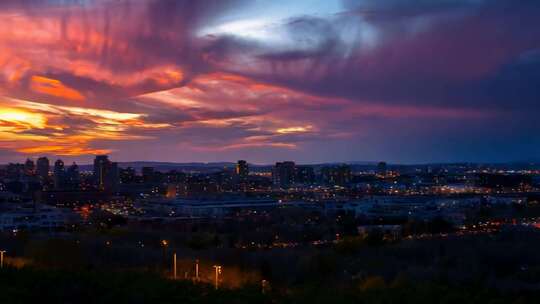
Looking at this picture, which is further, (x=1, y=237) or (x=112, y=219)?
(x=112, y=219)

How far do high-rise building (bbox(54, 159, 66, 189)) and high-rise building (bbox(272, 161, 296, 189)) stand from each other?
20546mm

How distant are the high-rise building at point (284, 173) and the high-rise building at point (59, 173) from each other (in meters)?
20.5

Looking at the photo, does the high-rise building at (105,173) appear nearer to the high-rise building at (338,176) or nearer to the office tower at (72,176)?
the office tower at (72,176)

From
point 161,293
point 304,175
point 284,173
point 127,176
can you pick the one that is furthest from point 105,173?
point 161,293

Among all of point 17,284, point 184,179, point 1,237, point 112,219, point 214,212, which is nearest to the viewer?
point 17,284

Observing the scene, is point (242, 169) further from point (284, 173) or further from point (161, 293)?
point (161, 293)

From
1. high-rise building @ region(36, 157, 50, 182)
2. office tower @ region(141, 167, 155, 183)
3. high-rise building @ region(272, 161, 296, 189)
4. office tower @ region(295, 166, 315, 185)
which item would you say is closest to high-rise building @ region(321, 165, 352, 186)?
office tower @ region(295, 166, 315, 185)

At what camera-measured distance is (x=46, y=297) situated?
313 inches

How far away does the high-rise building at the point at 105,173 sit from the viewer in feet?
205

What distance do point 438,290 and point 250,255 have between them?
8263mm

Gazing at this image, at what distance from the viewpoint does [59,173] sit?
220ft

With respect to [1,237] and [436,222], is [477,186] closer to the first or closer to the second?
[436,222]

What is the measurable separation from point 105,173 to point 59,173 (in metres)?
5.79

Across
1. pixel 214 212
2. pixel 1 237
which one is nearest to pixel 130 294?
pixel 1 237
